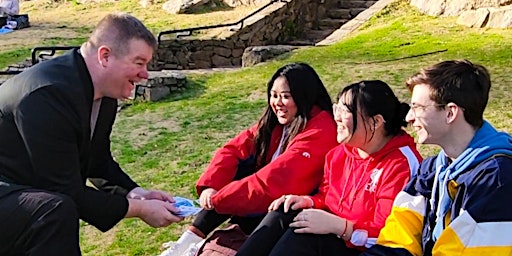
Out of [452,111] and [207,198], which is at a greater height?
[452,111]

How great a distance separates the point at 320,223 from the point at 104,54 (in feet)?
3.39

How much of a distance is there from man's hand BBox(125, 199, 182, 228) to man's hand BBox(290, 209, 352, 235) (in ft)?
1.87

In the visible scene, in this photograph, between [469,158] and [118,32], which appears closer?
[469,158]

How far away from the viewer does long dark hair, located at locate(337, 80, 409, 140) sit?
2.97m

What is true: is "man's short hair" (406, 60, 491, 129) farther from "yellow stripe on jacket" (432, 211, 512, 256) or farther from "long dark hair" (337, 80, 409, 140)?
"long dark hair" (337, 80, 409, 140)

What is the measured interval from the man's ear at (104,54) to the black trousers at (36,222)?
0.51 metres

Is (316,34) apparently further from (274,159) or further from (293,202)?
(293,202)

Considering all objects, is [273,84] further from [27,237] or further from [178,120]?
[178,120]

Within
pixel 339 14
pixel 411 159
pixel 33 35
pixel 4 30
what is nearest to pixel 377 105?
pixel 411 159

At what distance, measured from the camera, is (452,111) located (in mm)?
2393

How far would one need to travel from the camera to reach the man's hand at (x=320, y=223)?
9.37ft

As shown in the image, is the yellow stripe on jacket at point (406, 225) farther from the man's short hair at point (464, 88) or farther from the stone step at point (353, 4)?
the stone step at point (353, 4)

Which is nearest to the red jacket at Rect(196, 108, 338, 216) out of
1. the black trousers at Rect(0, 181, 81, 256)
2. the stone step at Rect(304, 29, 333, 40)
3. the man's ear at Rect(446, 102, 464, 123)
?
the black trousers at Rect(0, 181, 81, 256)

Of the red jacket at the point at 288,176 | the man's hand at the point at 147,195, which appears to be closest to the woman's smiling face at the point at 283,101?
the red jacket at the point at 288,176
